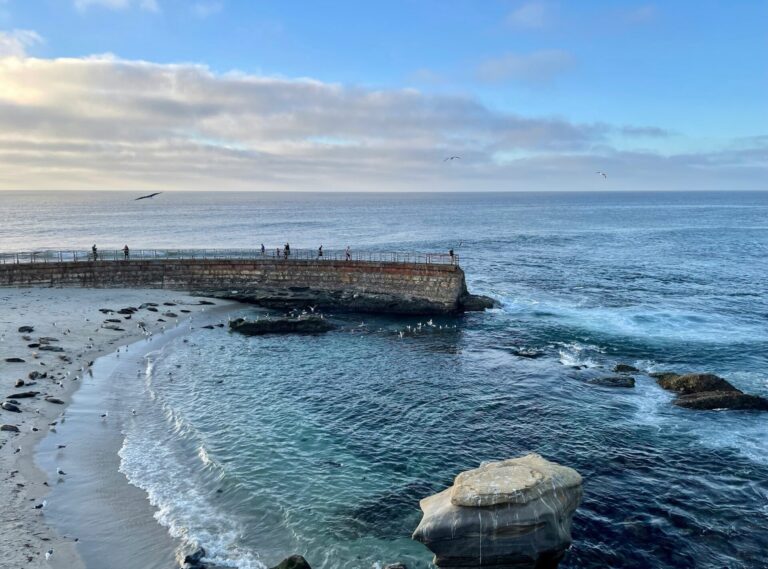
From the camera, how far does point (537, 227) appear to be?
16225 cm

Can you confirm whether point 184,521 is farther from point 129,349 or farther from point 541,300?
point 541,300

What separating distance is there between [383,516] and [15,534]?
38.8 feet

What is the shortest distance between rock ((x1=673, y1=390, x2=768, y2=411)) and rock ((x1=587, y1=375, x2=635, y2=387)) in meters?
3.55

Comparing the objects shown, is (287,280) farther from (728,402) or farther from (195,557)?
(195,557)

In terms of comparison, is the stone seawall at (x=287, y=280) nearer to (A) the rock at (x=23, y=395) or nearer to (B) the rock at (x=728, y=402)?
(B) the rock at (x=728, y=402)

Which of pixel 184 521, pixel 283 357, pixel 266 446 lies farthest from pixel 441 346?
pixel 184 521

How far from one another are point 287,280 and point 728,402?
134 feet

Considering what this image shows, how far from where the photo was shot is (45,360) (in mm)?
34594

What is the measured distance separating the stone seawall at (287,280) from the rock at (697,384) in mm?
23340

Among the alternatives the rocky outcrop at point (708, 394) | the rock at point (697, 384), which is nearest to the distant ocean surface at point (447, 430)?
the rocky outcrop at point (708, 394)

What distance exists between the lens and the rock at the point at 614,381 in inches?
1321

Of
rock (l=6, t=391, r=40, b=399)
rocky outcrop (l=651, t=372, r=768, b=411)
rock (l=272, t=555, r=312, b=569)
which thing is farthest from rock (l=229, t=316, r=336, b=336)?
rock (l=272, t=555, r=312, b=569)

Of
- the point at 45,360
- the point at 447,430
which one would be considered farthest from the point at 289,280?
the point at 447,430

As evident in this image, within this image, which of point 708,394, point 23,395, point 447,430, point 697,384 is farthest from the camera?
point 697,384
